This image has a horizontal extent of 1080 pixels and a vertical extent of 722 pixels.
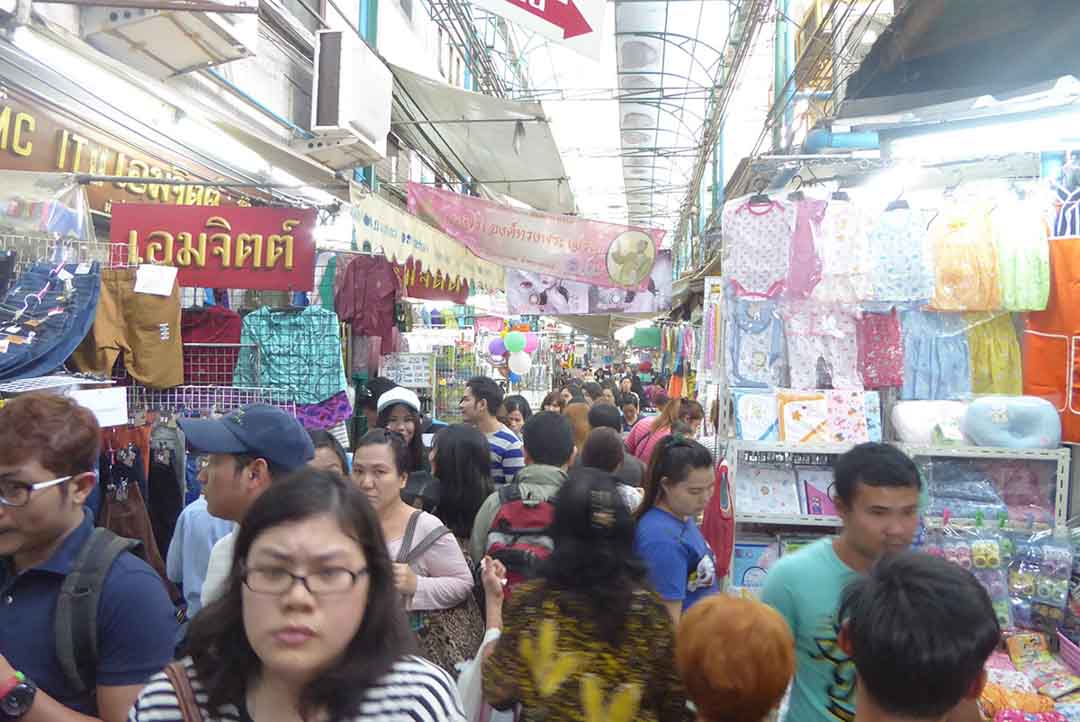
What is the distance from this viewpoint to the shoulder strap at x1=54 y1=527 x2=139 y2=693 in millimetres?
1498

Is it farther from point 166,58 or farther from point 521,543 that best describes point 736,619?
point 166,58

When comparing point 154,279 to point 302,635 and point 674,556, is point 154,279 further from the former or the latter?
point 302,635

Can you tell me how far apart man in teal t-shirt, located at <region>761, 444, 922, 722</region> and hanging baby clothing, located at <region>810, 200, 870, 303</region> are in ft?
5.93

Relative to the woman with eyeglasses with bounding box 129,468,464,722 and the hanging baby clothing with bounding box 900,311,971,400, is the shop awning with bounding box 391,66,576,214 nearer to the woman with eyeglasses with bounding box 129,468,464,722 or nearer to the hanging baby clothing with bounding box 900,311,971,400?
the hanging baby clothing with bounding box 900,311,971,400

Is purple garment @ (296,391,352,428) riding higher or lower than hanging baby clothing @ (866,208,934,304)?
lower

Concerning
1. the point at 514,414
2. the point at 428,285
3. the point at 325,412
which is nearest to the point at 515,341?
the point at 428,285

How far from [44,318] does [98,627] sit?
2.35 metres

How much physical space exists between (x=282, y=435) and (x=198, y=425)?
26cm

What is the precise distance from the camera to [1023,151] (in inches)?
142

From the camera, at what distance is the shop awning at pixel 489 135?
6.41 meters

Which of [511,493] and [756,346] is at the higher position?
[756,346]

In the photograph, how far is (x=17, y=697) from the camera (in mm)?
1410

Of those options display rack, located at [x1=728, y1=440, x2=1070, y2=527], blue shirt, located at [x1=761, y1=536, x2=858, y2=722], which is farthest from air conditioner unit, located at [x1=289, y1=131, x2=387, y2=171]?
blue shirt, located at [x1=761, y1=536, x2=858, y2=722]

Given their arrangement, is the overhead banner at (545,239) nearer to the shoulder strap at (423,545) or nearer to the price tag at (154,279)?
the price tag at (154,279)
